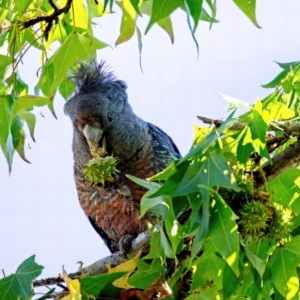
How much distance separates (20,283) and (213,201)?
2.47 feet

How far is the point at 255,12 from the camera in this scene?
2170 mm

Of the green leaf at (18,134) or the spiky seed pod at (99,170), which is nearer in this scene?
the green leaf at (18,134)

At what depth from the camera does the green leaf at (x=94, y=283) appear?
2.29 metres

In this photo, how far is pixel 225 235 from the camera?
198cm

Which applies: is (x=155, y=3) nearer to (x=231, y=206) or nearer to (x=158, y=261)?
(x=231, y=206)

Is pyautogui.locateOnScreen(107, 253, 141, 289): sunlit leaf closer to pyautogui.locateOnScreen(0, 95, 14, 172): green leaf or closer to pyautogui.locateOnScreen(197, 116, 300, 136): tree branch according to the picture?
pyautogui.locateOnScreen(197, 116, 300, 136): tree branch

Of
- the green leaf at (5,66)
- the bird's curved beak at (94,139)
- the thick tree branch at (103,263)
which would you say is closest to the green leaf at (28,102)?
the green leaf at (5,66)

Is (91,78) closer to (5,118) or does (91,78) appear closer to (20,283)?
(5,118)

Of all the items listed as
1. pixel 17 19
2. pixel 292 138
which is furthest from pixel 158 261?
pixel 17 19

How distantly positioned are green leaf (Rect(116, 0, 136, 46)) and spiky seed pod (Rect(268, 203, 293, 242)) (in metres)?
0.89

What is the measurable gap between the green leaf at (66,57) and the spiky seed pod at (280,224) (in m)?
1.00

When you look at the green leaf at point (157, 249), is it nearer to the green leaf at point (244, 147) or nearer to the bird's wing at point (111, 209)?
the green leaf at point (244, 147)

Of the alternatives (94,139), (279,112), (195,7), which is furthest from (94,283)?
(94,139)

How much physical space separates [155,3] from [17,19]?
41.0 inches
